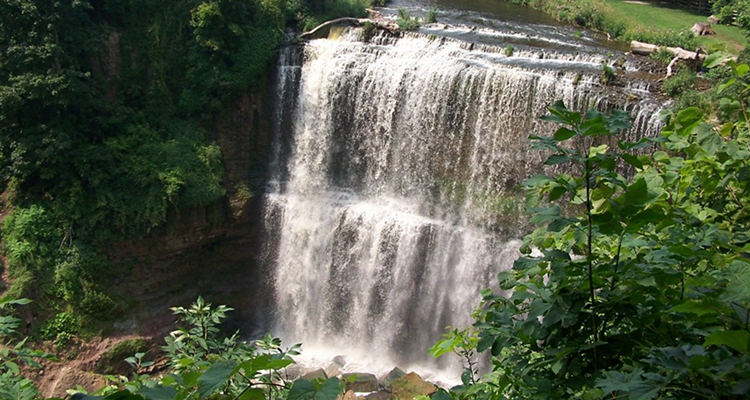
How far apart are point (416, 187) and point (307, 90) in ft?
12.9

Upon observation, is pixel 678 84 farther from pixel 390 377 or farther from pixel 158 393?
pixel 158 393

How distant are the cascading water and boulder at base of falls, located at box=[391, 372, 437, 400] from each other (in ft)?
5.86

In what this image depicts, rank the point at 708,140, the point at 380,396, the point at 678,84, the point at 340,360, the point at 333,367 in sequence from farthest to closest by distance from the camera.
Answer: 1. the point at 340,360
2. the point at 333,367
3. the point at 678,84
4. the point at 380,396
5. the point at 708,140

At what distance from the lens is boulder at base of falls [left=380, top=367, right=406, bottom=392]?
12.5 meters

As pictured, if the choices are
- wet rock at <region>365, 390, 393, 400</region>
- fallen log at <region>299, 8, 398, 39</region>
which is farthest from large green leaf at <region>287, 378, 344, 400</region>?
fallen log at <region>299, 8, 398, 39</region>

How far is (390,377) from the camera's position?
12.7 m

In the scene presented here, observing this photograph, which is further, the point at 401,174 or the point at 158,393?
the point at 401,174

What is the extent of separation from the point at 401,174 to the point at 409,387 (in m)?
5.14

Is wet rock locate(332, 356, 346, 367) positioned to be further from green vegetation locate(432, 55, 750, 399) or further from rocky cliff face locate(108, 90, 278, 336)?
green vegetation locate(432, 55, 750, 399)

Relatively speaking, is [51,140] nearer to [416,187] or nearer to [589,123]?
[416,187]

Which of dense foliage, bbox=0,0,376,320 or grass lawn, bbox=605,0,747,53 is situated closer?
dense foliage, bbox=0,0,376,320

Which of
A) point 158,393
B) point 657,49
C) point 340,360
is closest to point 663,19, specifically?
point 657,49

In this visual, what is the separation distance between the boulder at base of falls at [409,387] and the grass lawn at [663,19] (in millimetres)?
11948

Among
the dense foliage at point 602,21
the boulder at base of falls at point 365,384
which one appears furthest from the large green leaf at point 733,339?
the dense foliage at point 602,21
